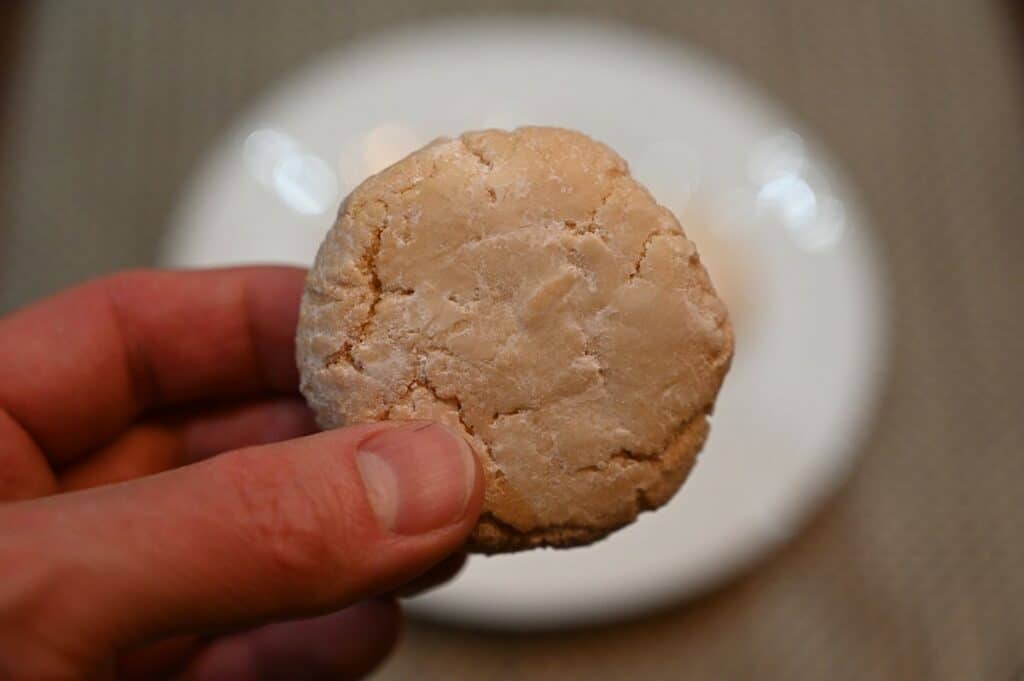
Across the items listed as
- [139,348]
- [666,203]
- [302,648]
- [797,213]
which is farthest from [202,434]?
[797,213]

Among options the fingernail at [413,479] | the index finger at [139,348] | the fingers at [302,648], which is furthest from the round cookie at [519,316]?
the fingers at [302,648]

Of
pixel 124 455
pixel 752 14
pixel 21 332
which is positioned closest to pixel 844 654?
pixel 124 455

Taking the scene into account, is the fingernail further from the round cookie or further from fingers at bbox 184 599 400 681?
fingers at bbox 184 599 400 681

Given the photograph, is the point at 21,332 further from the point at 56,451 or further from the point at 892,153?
the point at 892,153

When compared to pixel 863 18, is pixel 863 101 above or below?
below

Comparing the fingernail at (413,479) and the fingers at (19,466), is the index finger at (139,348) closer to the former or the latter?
the fingers at (19,466)

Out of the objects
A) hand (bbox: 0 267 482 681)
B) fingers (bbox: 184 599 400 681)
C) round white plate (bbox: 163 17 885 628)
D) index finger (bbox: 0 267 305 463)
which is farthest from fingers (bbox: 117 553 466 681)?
hand (bbox: 0 267 482 681)
